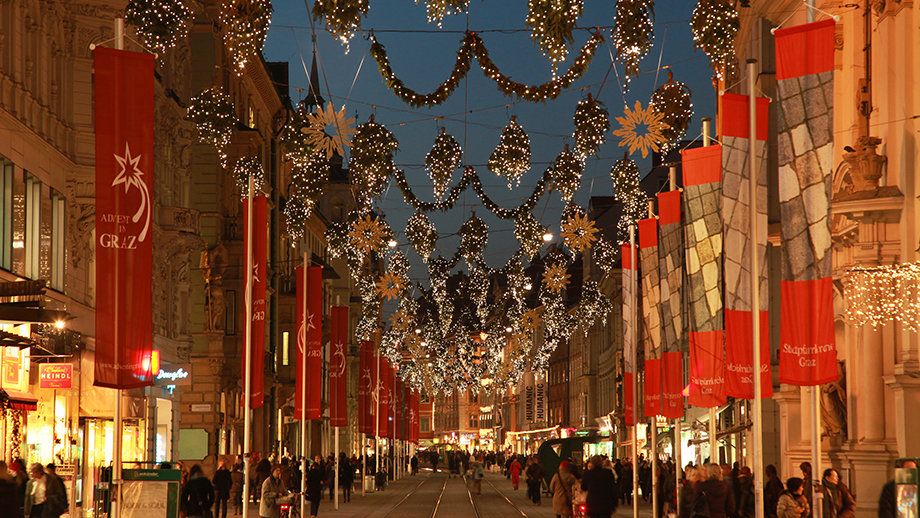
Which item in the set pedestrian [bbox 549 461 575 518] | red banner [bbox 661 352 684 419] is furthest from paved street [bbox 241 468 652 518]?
red banner [bbox 661 352 684 419]

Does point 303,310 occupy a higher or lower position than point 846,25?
lower

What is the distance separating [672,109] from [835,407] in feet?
32.3

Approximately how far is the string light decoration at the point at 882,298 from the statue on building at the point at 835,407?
3625mm

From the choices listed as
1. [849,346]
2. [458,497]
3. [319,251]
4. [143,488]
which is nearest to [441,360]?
[319,251]

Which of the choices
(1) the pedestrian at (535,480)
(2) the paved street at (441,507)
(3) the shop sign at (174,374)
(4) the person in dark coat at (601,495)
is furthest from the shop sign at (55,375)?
(1) the pedestrian at (535,480)

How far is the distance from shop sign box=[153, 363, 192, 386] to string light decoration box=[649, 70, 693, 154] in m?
19.3

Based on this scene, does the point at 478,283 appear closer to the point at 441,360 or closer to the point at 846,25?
the point at 846,25

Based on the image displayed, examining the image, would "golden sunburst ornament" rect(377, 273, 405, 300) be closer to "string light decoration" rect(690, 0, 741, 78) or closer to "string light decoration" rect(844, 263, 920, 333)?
"string light decoration" rect(844, 263, 920, 333)

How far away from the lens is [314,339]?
29234 mm

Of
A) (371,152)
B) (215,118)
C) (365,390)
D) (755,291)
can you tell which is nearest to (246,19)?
(215,118)

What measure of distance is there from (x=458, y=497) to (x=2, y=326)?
28618 millimetres

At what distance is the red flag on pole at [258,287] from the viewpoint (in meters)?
21.9

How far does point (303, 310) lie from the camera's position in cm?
2838

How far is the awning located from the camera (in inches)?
863
